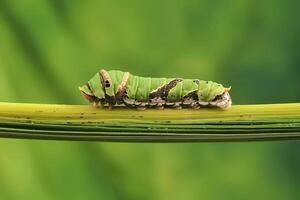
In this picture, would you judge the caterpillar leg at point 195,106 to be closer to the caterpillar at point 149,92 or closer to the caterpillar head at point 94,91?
the caterpillar at point 149,92

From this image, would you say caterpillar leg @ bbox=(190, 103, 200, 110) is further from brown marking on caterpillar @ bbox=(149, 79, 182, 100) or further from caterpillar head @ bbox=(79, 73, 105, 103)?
caterpillar head @ bbox=(79, 73, 105, 103)

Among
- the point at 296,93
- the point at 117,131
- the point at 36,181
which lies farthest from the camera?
the point at 296,93

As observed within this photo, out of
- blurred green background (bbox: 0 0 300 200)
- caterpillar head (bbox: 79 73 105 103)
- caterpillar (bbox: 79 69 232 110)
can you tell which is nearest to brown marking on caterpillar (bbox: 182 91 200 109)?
caterpillar (bbox: 79 69 232 110)

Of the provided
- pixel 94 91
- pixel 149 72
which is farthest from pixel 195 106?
pixel 149 72

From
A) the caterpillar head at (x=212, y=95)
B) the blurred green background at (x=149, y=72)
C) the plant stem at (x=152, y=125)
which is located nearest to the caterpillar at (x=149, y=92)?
the caterpillar head at (x=212, y=95)

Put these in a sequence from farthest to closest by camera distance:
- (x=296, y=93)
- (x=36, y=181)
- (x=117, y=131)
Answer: (x=296, y=93)
(x=36, y=181)
(x=117, y=131)

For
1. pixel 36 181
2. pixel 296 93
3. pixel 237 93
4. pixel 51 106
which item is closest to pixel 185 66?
pixel 237 93

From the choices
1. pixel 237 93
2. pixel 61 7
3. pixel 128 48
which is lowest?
pixel 237 93

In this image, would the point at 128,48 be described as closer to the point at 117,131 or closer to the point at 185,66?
the point at 185,66
